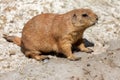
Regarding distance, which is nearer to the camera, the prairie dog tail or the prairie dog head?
the prairie dog head

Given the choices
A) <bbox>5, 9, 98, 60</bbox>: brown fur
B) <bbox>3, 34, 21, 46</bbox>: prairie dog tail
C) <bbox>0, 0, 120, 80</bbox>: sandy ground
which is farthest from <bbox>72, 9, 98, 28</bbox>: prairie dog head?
<bbox>3, 34, 21, 46</bbox>: prairie dog tail

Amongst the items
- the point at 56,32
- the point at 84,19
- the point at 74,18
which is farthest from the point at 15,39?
the point at 84,19

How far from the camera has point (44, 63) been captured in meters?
7.77

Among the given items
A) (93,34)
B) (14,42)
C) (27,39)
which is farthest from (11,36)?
(93,34)

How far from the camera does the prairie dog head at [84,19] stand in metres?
7.66

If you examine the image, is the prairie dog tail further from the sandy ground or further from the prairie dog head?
the prairie dog head

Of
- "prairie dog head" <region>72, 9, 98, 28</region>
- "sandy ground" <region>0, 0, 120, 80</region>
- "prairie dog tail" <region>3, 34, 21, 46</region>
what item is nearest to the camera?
"sandy ground" <region>0, 0, 120, 80</region>

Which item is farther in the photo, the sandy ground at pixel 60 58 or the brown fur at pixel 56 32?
the brown fur at pixel 56 32

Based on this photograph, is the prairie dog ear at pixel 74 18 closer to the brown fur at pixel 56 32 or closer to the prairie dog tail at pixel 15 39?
the brown fur at pixel 56 32

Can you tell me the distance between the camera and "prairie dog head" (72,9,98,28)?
25.1ft

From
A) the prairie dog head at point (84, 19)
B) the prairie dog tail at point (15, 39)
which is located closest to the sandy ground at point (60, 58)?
the prairie dog tail at point (15, 39)

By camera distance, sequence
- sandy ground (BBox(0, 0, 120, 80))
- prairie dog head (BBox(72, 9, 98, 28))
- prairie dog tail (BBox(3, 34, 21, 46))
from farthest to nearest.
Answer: prairie dog tail (BBox(3, 34, 21, 46))
prairie dog head (BBox(72, 9, 98, 28))
sandy ground (BBox(0, 0, 120, 80))

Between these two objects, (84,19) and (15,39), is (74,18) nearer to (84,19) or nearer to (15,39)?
(84,19)

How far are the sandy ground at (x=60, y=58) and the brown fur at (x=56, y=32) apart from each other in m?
0.22
